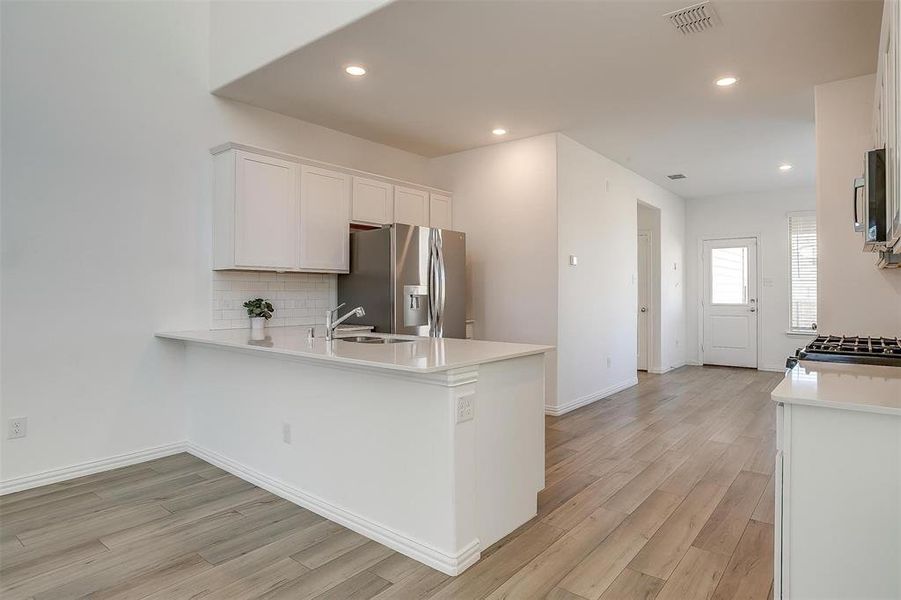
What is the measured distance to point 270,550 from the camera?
232 cm

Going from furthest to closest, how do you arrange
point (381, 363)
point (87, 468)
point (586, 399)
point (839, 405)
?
point (586, 399) < point (87, 468) < point (381, 363) < point (839, 405)

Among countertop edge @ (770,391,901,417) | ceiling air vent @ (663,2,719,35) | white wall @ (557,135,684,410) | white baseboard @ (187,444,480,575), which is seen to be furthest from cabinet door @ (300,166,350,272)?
countertop edge @ (770,391,901,417)

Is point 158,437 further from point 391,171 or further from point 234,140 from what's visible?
point 391,171

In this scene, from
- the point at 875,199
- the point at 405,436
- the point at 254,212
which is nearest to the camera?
the point at 875,199

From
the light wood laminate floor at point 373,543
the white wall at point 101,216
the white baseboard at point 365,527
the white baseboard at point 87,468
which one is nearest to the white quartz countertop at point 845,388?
the light wood laminate floor at point 373,543

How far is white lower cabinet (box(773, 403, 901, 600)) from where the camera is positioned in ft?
4.34

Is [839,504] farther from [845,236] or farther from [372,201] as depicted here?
[372,201]

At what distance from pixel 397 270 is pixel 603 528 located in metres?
2.49

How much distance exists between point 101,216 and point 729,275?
8036mm

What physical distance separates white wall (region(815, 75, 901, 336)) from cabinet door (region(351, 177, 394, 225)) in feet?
10.9

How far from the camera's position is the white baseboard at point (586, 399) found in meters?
4.84

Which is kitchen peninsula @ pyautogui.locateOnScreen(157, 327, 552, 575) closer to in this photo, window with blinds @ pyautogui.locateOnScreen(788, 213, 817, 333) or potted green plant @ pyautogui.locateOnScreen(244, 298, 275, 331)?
potted green plant @ pyautogui.locateOnScreen(244, 298, 275, 331)

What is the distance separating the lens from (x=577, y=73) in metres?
3.48

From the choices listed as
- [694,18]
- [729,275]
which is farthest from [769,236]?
[694,18]
